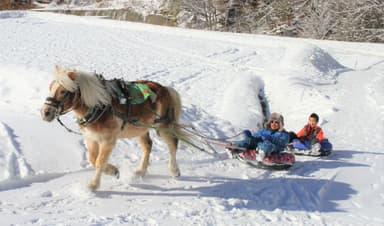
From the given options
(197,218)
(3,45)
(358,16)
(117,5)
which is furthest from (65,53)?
(117,5)

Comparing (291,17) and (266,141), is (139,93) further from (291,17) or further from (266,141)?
(291,17)

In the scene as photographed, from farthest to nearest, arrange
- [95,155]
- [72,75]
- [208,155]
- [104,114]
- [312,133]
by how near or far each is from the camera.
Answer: [312,133] < [208,155] < [95,155] < [104,114] < [72,75]

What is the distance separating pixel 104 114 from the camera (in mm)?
4723

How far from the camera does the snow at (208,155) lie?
471cm

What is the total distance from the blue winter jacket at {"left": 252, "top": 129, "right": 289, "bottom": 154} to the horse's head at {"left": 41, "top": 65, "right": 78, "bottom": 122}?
311 cm

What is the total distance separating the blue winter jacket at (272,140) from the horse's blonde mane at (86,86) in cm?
267

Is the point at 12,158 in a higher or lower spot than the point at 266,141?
lower

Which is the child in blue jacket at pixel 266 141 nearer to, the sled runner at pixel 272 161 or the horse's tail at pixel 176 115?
the sled runner at pixel 272 161

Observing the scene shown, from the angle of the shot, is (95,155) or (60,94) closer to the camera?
(60,94)

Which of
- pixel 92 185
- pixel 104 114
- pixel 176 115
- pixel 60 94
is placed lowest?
pixel 92 185

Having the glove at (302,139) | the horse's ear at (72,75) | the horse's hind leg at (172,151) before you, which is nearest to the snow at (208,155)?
the horse's hind leg at (172,151)

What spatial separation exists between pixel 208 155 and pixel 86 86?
9.66 ft

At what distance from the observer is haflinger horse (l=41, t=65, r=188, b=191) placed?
434 centimetres

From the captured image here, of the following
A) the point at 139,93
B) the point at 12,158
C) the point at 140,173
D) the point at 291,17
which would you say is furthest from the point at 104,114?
the point at 291,17
